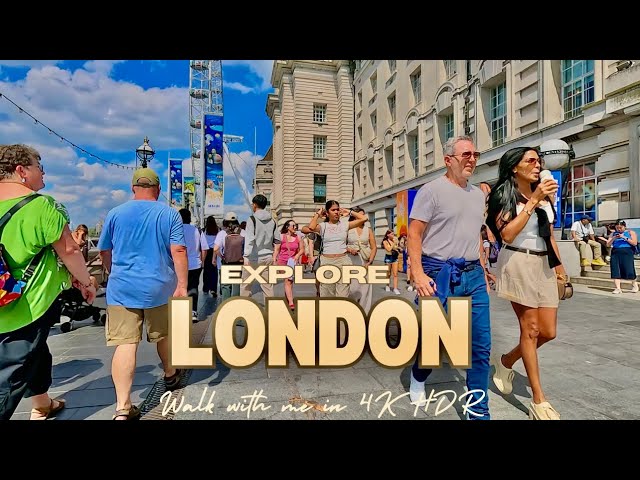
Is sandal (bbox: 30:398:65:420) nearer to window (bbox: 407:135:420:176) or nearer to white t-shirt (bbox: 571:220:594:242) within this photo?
window (bbox: 407:135:420:176)

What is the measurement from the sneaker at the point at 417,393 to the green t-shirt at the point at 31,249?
255 centimetres

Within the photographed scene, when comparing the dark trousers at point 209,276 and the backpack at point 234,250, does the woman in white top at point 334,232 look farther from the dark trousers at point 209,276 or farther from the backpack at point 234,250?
the dark trousers at point 209,276

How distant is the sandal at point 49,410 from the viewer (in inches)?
89.4

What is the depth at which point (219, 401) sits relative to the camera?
96.1 inches

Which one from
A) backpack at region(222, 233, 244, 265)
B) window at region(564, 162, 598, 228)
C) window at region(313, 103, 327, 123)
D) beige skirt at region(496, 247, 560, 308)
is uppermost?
window at region(313, 103, 327, 123)

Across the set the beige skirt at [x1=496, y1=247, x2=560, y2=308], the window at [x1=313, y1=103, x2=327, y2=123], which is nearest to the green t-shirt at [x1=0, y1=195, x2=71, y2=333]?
the beige skirt at [x1=496, y1=247, x2=560, y2=308]

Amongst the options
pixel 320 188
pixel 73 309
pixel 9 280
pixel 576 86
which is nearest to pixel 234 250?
pixel 320 188

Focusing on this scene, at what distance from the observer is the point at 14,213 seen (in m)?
1.93

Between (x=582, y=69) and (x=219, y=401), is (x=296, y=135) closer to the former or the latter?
(x=219, y=401)

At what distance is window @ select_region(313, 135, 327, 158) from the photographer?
4.52 m

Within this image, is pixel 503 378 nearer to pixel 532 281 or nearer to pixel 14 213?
pixel 532 281

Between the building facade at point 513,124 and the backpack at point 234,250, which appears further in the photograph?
the building facade at point 513,124

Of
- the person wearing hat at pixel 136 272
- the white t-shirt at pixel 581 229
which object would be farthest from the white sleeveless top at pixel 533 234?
the white t-shirt at pixel 581 229

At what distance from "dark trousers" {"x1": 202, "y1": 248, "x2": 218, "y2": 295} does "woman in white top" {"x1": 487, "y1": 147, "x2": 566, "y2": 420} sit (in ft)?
17.3
